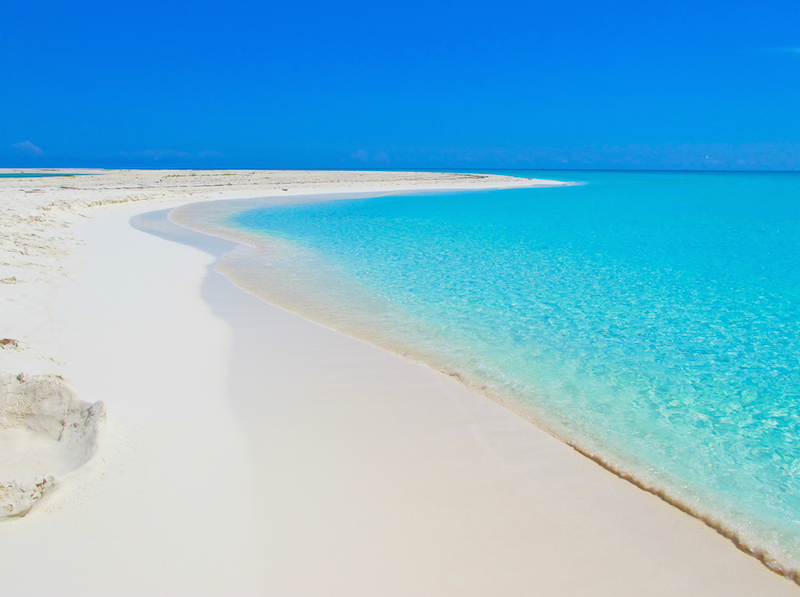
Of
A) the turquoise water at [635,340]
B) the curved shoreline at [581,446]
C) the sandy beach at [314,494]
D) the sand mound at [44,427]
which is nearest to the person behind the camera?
the sandy beach at [314,494]

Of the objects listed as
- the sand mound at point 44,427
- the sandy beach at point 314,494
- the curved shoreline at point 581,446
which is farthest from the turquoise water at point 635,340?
the sand mound at point 44,427

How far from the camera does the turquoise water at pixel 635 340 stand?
3816mm

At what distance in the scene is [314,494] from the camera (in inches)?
126

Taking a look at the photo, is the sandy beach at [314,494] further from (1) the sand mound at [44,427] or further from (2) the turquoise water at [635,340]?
(2) the turquoise water at [635,340]

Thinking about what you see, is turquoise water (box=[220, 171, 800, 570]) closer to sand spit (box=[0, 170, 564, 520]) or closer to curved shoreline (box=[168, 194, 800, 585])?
curved shoreline (box=[168, 194, 800, 585])

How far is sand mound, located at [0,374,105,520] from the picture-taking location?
319cm

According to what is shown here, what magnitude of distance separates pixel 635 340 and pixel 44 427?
6.50 m

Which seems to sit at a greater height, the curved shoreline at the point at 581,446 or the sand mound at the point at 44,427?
the sand mound at the point at 44,427

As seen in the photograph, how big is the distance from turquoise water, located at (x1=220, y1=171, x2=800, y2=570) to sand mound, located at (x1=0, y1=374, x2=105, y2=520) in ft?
11.5

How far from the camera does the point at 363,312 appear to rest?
7.70 m

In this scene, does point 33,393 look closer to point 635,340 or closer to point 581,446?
point 581,446

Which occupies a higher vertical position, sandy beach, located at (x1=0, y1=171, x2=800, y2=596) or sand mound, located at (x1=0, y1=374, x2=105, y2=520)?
sand mound, located at (x1=0, y1=374, x2=105, y2=520)

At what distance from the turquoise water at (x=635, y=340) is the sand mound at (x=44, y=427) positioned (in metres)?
3.51

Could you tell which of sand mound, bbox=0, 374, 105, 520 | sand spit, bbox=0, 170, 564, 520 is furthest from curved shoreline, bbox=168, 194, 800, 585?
sand mound, bbox=0, 374, 105, 520
